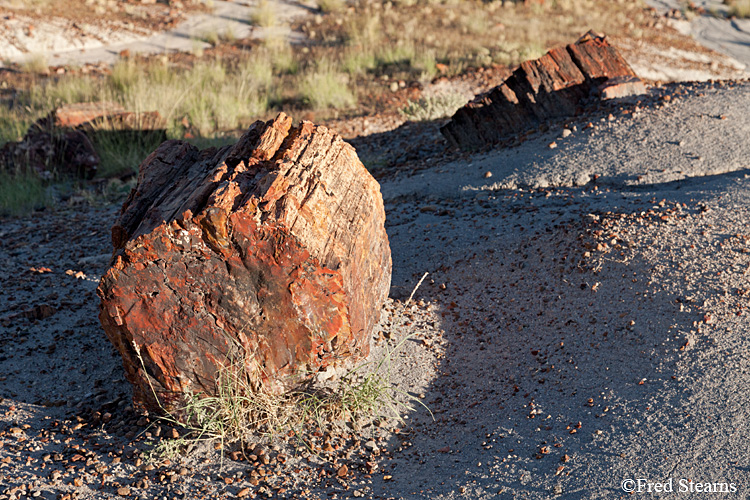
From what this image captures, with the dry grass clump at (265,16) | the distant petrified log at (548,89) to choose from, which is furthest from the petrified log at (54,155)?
the dry grass clump at (265,16)

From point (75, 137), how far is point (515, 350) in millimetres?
6263

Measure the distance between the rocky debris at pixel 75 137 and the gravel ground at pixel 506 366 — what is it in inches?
104

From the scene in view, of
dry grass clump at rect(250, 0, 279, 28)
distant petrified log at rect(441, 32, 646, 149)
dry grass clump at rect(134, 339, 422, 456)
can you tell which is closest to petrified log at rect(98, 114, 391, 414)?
dry grass clump at rect(134, 339, 422, 456)

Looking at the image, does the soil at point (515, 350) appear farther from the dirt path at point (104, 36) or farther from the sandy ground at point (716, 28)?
the sandy ground at point (716, 28)

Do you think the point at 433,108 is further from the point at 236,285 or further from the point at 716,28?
Answer: the point at 716,28

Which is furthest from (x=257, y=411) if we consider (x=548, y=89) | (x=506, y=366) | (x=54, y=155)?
(x=54, y=155)

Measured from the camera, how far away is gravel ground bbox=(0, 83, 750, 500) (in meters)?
2.65

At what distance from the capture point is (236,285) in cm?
284

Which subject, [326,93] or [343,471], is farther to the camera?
[326,93]

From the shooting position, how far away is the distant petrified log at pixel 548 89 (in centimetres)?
651

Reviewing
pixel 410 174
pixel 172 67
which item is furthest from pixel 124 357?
pixel 172 67

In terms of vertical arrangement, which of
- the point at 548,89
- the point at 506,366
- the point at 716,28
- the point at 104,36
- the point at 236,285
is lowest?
the point at 506,366

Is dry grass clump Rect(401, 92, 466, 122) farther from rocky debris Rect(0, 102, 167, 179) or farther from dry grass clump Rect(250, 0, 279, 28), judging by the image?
dry grass clump Rect(250, 0, 279, 28)

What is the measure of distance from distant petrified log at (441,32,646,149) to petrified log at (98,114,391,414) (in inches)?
155
